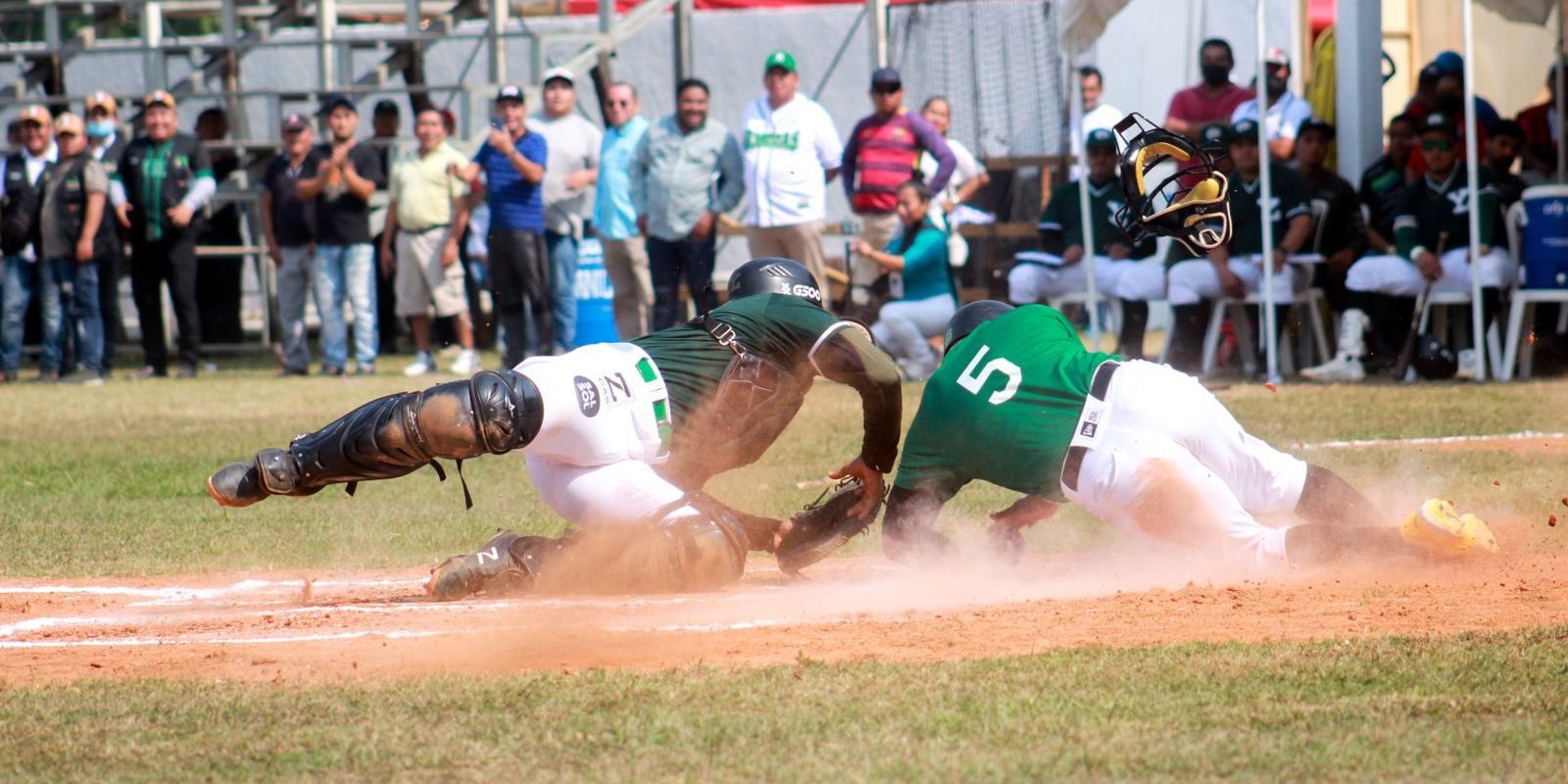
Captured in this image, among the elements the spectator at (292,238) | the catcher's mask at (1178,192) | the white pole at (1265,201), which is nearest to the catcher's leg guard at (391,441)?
the catcher's mask at (1178,192)

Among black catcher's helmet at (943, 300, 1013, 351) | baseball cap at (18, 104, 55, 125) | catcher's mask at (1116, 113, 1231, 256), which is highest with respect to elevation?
baseball cap at (18, 104, 55, 125)

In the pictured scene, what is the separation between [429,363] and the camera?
1744 cm

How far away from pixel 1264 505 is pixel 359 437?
10.7ft

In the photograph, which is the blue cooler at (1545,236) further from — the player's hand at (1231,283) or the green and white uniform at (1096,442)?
the green and white uniform at (1096,442)

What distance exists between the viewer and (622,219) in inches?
A: 655

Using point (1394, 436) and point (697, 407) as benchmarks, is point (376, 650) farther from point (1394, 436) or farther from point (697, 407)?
point (1394, 436)

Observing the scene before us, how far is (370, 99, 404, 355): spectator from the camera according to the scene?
19.3 metres

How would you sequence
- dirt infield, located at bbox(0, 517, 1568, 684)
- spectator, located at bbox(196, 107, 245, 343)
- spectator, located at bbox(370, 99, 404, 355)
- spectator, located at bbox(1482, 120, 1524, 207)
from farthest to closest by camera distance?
spectator, located at bbox(196, 107, 245, 343)
spectator, located at bbox(370, 99, 404, 355)
spectator, located at bbox(1482, 120, 1524, 207)
dirt infield, located at bbox(0, 517, 1568, 684)

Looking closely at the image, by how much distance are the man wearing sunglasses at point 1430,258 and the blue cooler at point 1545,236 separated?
21 cm

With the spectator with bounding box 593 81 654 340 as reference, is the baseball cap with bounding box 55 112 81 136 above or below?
above

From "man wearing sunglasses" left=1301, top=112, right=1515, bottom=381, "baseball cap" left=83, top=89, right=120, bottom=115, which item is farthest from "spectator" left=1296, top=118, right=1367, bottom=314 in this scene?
"baseball cap" left=83, top=89, right=120, bottom=115

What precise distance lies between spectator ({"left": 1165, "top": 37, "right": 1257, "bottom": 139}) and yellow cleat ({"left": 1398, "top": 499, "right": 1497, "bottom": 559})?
10.3 meters

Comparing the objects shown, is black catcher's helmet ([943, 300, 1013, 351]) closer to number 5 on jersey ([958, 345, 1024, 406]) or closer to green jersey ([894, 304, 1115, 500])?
green jersey ([894, 304, 1115, 500])

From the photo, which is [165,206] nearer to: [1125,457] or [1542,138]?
[1542,138]
